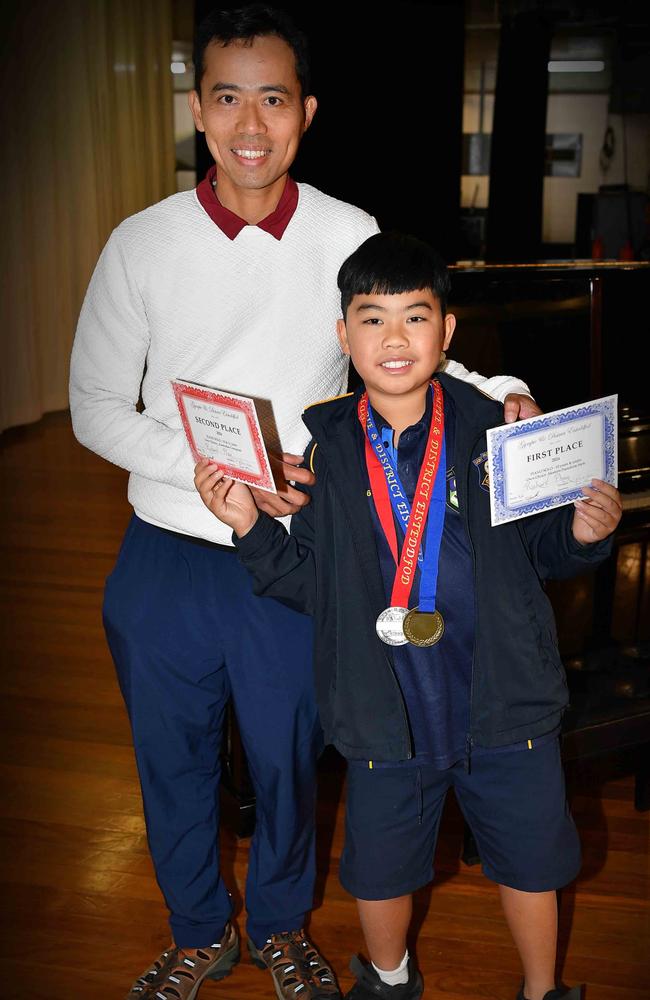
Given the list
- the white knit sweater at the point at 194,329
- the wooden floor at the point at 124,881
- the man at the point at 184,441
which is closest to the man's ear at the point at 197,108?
the man at the point at 184,441

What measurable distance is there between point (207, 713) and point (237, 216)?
3.06 ft

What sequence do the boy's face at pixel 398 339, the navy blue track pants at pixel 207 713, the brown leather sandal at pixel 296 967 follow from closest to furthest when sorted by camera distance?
the boy's face at pixel 398 339, the navy blue track pants at pixel 207 713, the brown leather sandal at pixel 296 967

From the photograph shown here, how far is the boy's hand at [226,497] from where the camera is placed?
1641 millimetres

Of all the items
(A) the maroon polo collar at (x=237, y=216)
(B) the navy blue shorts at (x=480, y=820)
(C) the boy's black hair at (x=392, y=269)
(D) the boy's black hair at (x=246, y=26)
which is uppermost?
(D) the boy's black hair at (x=246, y=26)

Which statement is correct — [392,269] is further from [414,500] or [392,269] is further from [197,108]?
[197,108]

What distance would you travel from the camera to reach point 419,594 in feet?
5.48

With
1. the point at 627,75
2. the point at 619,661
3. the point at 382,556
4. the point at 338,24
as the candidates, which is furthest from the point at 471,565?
the point at 627,75

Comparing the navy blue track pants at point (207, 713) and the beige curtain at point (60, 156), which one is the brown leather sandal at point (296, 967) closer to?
the navy blue track pants at point (207, 713)

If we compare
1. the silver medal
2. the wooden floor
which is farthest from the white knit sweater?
the wooden floor

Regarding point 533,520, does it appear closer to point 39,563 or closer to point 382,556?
point 382,556

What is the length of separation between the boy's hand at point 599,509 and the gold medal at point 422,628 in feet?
0.95

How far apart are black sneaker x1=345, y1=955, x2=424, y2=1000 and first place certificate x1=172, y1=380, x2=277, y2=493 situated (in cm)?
98

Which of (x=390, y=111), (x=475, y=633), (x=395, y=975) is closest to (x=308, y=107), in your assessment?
(x=475, y=633)

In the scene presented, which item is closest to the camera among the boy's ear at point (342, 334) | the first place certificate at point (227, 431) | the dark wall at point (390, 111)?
the first place certificate at point (227, 431)
